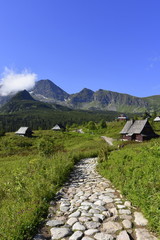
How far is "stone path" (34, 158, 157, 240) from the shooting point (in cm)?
408

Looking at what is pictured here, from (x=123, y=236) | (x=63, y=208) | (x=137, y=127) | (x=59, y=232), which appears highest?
(x=137, y=127)

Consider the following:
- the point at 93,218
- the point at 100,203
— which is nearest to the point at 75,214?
the point at 93,218

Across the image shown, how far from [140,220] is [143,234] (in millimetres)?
651

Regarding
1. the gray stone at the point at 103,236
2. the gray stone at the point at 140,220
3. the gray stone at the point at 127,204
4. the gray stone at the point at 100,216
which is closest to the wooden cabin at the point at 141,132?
the gray stone at the point at 127,204

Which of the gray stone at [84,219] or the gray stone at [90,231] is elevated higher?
the gray stone at [90,231]

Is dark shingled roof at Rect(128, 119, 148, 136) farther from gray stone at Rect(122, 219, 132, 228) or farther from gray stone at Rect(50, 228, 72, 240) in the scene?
gray stone at Rect(50, 228, 72, 240)

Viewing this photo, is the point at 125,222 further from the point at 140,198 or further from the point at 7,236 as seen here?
the point at 7,236

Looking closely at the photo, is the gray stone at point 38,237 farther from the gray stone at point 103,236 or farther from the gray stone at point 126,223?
the gray stone at point 126,223

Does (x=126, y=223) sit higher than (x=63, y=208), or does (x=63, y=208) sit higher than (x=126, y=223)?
(x=126, y=223)

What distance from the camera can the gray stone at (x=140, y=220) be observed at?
4.49 meters

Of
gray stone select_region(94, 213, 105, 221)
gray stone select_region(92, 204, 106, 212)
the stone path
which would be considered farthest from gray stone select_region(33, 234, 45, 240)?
gray stone select_region(92, 204, 106, 212)

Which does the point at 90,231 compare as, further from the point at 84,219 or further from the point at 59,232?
the point at 59,232

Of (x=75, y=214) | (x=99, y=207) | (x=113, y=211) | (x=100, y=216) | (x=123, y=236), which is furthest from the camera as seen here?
(x=99, y=207)

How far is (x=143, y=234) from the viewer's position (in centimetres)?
400
